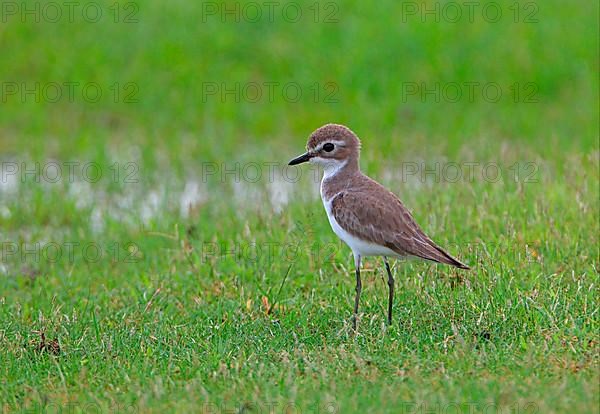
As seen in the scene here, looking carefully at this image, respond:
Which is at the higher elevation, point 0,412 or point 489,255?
point 489,255

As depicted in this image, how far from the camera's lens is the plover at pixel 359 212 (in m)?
6.68

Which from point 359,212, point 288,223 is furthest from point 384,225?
point 288,223

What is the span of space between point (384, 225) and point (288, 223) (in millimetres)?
2504

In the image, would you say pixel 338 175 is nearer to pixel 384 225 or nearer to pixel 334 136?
pixel 334 136

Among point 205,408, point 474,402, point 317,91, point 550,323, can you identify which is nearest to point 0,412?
point 205,408

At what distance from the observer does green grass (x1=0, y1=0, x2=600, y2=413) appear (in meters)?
5.91

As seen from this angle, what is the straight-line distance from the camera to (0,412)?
579 centimetres

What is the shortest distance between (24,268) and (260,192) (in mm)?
2698

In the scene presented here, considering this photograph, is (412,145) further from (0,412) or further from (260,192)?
(0,412)

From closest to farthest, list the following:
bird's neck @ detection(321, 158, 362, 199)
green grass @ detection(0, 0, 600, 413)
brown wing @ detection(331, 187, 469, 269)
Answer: green grass @ detection(0, 0, 600, 413) < brown wing @ detection(331, 187, 469, 269) < bird's neck @ detection(321, 158, 362, 199)

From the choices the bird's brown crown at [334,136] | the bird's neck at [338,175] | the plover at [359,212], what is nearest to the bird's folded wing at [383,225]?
the plover at [359,212]

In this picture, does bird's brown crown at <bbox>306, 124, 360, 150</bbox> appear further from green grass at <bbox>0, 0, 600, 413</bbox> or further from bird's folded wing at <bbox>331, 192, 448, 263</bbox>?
green grass at <bbox>0, 0, 600, 413</bbox>

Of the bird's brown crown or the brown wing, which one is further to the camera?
the bird's brown crown

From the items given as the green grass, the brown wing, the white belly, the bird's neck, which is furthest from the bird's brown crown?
the green grass
